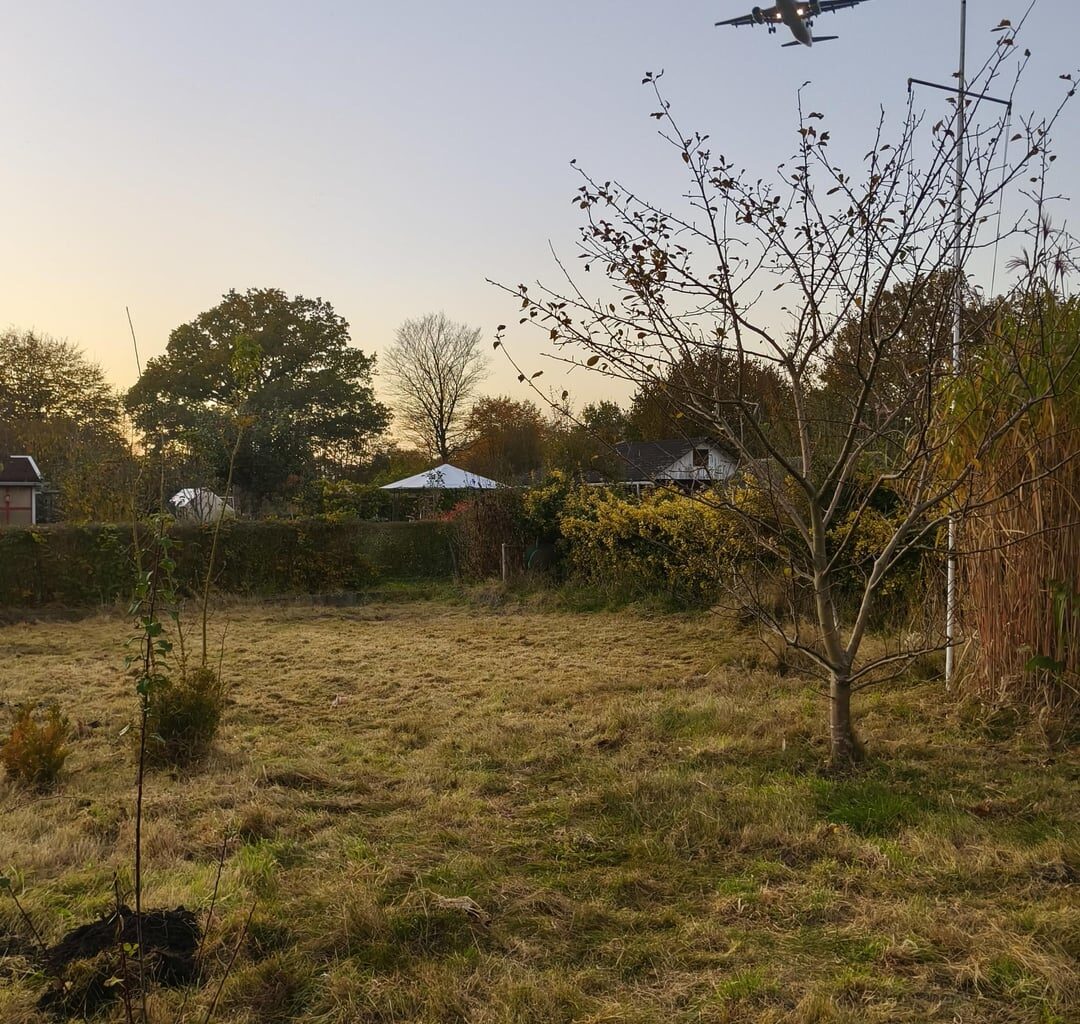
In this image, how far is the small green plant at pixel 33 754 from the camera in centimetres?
413

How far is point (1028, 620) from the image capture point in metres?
4.75

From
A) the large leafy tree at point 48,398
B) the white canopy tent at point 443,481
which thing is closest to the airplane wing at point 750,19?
the white canopy tent at point 443,481

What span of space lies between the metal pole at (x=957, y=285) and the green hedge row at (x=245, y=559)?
9566 mm

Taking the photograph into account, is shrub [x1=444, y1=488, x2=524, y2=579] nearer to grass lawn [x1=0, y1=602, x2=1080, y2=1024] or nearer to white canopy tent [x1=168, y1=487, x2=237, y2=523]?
white canopy tent [x1=168, y1=487, x2=237, y2=523]

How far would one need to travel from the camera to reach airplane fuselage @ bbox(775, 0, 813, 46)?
5484 mm

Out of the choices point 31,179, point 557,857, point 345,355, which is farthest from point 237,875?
point 345,355

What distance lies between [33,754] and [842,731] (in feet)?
13.0

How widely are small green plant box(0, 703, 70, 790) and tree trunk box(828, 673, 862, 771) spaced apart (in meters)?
3.85

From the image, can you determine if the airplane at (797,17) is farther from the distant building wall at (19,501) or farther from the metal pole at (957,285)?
the distant building wall at (19,501)

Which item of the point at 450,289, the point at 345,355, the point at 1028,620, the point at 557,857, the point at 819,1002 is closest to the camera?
the point at 819,1002

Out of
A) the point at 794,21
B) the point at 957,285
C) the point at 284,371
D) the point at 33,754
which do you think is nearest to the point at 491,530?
the point at 794,21

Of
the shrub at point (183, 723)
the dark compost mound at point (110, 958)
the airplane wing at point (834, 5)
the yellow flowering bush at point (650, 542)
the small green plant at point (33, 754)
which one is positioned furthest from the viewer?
the yellow flowering bush at point (650, 542)

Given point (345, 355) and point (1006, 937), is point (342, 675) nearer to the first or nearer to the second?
point (1006, 937)

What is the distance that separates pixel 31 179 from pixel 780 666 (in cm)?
756
